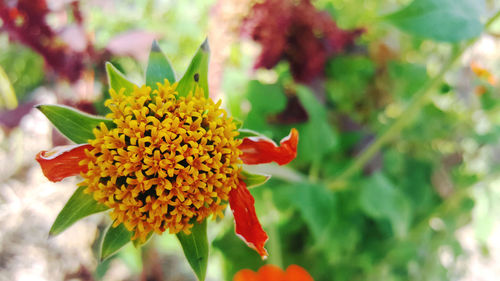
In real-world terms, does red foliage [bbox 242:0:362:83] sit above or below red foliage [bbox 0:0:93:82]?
above

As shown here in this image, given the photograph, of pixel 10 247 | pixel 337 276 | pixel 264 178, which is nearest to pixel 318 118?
pixel 264 178

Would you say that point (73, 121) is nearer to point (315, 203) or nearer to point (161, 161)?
point (161, 161)

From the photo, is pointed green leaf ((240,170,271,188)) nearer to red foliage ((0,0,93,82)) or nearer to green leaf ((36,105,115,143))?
green leaf ((36,105,115,143))

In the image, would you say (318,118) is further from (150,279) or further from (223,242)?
(150,279)

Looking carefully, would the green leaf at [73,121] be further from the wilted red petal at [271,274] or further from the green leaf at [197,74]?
the wilted red petal at [271,274]

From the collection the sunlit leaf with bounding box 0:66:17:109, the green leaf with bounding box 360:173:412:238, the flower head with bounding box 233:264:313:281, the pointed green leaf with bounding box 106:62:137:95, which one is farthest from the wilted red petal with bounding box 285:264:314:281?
the sunlit leaf with bounding box 0:66:17:109

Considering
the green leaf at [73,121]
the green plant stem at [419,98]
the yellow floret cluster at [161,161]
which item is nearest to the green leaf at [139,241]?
the yellow floret cluster at [161,161]
